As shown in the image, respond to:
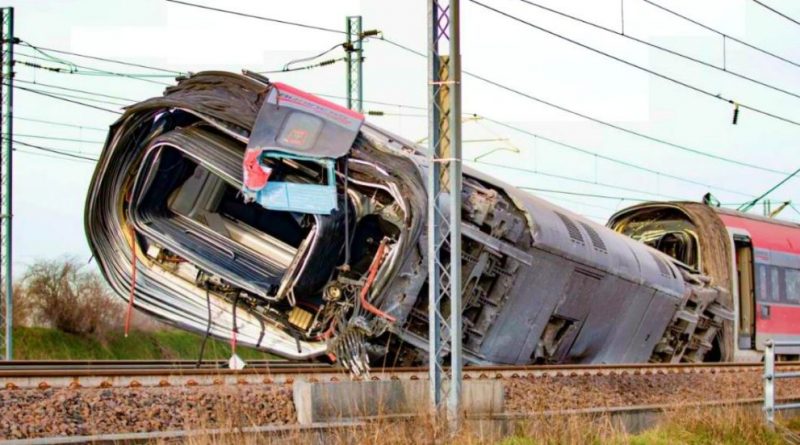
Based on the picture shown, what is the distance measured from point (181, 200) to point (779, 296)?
13408mm

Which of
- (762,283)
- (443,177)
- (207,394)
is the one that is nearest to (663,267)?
(762,283)

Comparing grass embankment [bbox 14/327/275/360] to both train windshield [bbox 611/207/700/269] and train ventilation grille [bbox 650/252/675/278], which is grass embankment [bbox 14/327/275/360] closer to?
train windshield [bbox 611/207/700/269]

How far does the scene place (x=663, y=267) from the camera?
19.2 m

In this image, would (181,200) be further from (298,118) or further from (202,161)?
(298,118)

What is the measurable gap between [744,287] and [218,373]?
1354cm

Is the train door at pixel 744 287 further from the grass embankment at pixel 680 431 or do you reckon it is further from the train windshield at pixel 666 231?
the grass embankment at pixel 680 431

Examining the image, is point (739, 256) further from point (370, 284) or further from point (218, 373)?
point (218, 373)

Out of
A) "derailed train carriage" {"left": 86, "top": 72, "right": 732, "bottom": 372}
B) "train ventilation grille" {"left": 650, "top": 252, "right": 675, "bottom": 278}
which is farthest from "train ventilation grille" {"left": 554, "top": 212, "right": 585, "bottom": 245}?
"train ventilation grille" {"left": 650, "top": 252, "right": 675, "bottom": 278}

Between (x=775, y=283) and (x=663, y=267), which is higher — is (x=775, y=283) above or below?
below

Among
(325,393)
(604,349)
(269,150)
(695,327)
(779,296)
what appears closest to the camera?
(325,393)

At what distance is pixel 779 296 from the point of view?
73.3 feet

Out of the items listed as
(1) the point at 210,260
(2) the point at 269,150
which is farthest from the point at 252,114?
(1) the point at 210,260

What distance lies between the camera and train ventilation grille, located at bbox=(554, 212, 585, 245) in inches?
635

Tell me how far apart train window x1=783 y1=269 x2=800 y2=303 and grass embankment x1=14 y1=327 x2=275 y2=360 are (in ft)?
51.9
